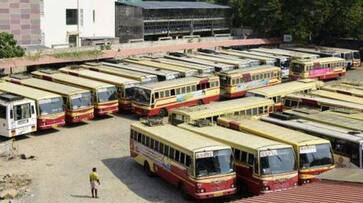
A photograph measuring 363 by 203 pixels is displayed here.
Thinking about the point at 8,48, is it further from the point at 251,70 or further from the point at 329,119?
the point at 329,119

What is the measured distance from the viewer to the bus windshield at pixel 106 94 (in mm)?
31844

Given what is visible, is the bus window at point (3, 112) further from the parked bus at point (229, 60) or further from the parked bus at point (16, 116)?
the parked bus at point (229, 60)

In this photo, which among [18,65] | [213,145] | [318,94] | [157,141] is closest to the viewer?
[213,145]

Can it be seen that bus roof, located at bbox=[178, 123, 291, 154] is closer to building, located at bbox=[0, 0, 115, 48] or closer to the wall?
the wall

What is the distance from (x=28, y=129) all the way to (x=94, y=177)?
9124 millimetres

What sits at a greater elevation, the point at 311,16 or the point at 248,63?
the point at 311,16

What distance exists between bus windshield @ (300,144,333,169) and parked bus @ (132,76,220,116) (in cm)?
1292

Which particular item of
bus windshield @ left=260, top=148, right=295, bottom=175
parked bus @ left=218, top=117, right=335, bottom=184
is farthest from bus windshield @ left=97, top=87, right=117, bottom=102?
bus windshield @ left=260, top=148, right=295, bottom=175

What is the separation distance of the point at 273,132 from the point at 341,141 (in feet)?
8.61

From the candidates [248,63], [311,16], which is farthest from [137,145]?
[311,16]

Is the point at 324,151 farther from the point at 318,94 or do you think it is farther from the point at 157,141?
the point at 318,94

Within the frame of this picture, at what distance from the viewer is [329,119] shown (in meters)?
24.2

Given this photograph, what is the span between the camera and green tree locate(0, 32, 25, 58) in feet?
143

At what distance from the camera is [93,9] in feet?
204
